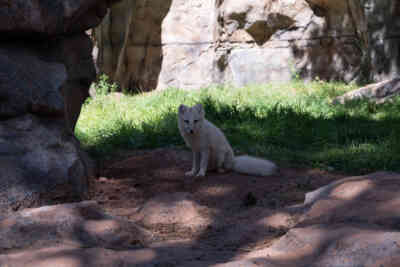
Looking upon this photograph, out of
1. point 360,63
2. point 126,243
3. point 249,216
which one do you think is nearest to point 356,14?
point 360,63

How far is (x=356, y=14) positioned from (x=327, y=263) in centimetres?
1088

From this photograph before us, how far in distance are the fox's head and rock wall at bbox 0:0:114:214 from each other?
1.25 meters

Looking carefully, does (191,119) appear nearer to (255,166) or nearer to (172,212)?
(255,166)

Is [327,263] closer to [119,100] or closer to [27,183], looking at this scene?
[27,183]

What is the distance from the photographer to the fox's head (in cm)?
522

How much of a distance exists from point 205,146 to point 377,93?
494cm

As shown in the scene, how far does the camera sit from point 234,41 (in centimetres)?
1235

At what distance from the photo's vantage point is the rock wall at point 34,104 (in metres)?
3.72

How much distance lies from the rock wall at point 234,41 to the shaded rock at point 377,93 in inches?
107


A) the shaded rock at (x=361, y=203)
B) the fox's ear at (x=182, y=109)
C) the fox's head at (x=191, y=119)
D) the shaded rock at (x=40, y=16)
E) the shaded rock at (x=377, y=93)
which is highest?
the shaded rock at (x=40, y=16)

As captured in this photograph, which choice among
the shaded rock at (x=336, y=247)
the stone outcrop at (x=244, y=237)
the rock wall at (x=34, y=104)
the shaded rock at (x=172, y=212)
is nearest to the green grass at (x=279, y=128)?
the rock wall at (x=34, y=104)

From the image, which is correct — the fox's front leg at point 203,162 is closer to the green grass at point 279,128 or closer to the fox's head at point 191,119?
the fox's head at point 191,119

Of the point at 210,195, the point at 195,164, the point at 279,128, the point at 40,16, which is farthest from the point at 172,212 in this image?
the point at 279,128

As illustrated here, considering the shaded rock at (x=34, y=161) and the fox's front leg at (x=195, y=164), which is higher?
the shaded rock at (x=34, y=161)
